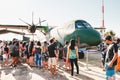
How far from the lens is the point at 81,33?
51.8 ft

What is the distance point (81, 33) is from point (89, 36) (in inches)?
26.4

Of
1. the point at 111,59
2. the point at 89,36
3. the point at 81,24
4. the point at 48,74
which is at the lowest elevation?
the point at 48,74

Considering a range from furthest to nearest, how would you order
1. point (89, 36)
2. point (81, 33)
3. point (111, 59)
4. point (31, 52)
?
point (81, 33) → point (89, 36) → point (31, 52) → point (111, 59)

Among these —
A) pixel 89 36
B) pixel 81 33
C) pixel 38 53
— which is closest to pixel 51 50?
pixel 38 53

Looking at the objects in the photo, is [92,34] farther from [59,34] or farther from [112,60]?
[112,60]

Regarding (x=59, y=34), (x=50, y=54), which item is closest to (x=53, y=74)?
→ (x=50, y=54)

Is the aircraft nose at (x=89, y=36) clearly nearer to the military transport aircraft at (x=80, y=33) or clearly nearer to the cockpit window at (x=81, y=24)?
the military transport aircraft at (x=80, y=33)

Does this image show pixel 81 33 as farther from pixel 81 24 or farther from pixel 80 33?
pixel 81 24

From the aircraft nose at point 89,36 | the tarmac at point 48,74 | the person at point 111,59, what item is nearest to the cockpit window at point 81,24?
the aircraft nose at point 89,36

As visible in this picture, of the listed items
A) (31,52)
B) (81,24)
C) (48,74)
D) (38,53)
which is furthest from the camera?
(81,24)

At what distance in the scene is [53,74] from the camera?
35.2 ft

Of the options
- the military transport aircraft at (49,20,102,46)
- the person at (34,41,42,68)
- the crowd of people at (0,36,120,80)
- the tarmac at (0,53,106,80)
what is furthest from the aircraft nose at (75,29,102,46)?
the person at (34,41,42,68)

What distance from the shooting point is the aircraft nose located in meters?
15.3

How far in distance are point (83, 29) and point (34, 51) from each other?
427 cm
